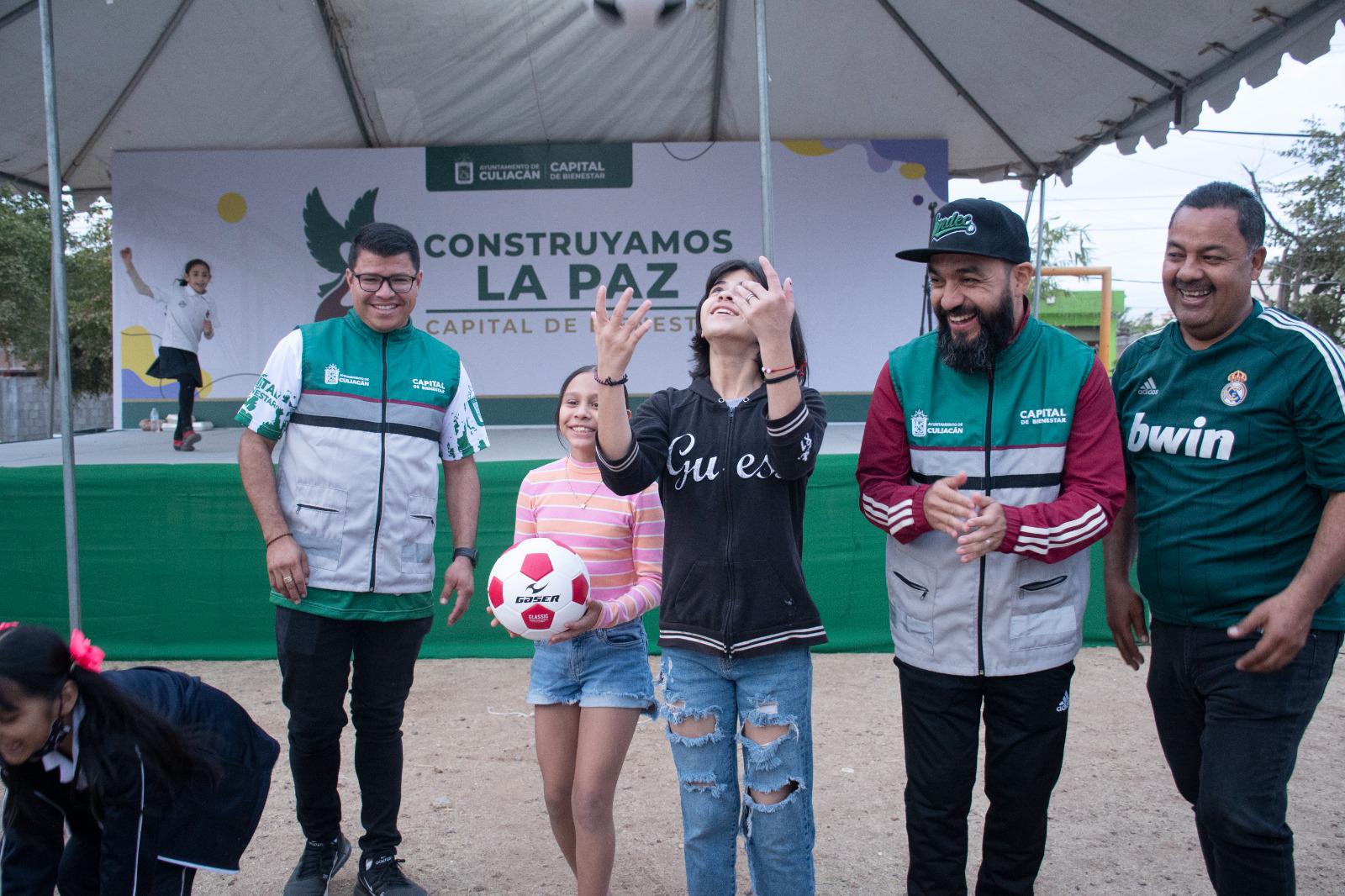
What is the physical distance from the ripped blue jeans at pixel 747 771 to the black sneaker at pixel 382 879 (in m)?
1.12

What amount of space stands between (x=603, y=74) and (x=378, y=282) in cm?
717

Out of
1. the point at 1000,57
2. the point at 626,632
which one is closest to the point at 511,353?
the point at 1000,57

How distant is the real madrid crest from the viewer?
2.38m

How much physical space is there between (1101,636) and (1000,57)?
205 inches

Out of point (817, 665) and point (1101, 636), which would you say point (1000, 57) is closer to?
point (1101, 636)

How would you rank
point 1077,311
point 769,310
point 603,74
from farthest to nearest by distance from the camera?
point 1077,311
point 603,74
point 769,310

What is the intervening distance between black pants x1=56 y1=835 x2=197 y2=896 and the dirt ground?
37.8 inches

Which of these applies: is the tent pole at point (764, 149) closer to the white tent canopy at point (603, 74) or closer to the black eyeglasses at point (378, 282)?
the black eyeglasses at point (378, 282)

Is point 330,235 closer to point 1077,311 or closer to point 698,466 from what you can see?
point 698,466

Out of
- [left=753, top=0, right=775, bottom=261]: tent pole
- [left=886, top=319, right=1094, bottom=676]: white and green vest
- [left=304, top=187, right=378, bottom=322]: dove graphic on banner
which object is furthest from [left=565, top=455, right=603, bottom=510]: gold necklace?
[left=304, top=187, right=378, bottom=322]: dove graphic on banner

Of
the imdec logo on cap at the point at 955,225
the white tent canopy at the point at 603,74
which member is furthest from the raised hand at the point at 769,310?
the white tent canopy at the point at 603,74

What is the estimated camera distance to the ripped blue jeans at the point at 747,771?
2.34 m

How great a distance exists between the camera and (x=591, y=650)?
277 centimetres

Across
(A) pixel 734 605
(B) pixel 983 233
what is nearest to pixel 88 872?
(A) pixel 734 605
